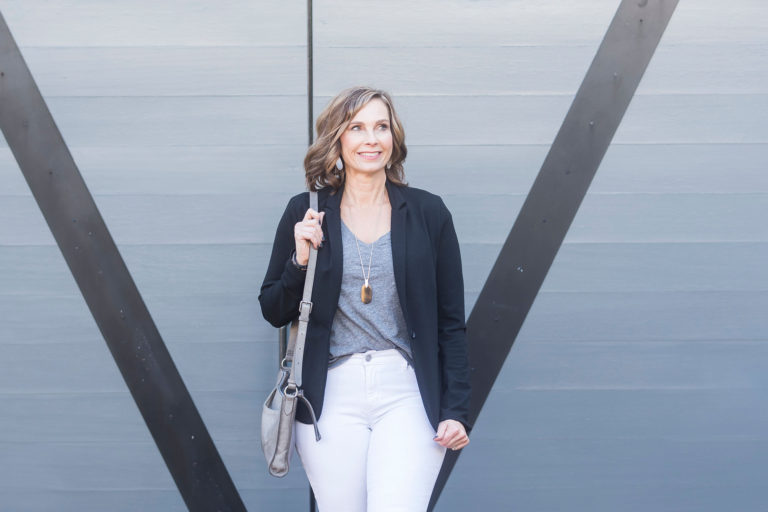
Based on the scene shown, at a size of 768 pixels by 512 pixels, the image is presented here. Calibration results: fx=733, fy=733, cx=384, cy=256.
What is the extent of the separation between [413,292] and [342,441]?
16.4 inches

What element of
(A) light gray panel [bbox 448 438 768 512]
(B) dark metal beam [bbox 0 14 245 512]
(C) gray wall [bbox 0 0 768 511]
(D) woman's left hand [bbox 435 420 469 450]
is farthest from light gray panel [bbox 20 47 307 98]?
(A) light gray panel [bbox 448 438 768 512]

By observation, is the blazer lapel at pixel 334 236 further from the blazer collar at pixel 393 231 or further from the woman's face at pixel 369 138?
the woman's face at pixel 369 138

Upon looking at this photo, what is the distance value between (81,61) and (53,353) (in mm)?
1036

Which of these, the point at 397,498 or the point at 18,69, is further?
the point at 18,69

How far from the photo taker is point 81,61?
255cm

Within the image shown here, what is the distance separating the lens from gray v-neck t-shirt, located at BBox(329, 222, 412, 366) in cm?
187

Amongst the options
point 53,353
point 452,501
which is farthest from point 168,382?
point 452,501

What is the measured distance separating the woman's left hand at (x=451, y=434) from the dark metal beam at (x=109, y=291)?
3.70ft

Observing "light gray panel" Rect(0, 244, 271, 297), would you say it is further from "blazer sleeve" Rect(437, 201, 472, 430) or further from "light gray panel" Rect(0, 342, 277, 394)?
"blazer sleeve" Rect(437, 201, 472, 430)

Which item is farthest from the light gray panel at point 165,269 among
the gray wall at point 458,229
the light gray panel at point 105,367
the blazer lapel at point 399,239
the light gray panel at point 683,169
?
the light gray panel at point 683,169

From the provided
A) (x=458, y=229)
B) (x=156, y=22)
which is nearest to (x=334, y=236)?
(x=458, y=229)

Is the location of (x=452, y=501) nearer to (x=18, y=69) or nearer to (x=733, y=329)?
(x=733, y=329)

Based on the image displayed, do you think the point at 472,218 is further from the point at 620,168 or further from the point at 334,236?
the point at 334,236

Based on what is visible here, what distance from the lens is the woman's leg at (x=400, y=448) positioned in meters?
1.80
